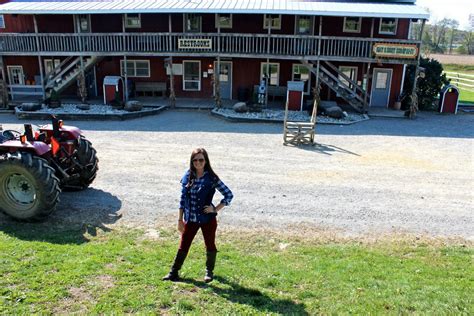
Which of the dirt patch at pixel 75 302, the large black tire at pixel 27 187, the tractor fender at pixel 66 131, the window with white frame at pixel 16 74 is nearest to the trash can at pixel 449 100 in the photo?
the tractor fender at pixel 66 131

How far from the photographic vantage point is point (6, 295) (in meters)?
5.11

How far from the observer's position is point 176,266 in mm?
5578

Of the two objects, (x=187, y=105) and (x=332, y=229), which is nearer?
(x=332, y=229)

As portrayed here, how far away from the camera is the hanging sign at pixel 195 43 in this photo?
67.8 ft

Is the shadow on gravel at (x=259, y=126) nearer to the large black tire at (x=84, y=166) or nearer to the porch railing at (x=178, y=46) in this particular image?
the porch railing at (x=178, y=46)

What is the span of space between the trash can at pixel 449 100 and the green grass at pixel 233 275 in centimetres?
1739

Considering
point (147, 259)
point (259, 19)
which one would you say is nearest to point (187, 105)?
point (259, 19)

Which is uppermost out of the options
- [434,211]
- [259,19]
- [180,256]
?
[259,19]

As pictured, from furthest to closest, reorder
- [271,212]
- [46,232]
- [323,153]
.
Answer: [323,153], [271,212], [46,232]

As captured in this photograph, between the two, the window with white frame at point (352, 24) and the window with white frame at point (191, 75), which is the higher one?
the window with white frame at point (352, 24)

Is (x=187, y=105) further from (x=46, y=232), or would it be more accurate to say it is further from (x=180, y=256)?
(x=180, y=256)

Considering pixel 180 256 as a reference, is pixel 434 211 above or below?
below

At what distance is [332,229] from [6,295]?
5521 millimetres

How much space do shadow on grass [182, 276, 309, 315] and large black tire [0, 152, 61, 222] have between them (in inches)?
133
